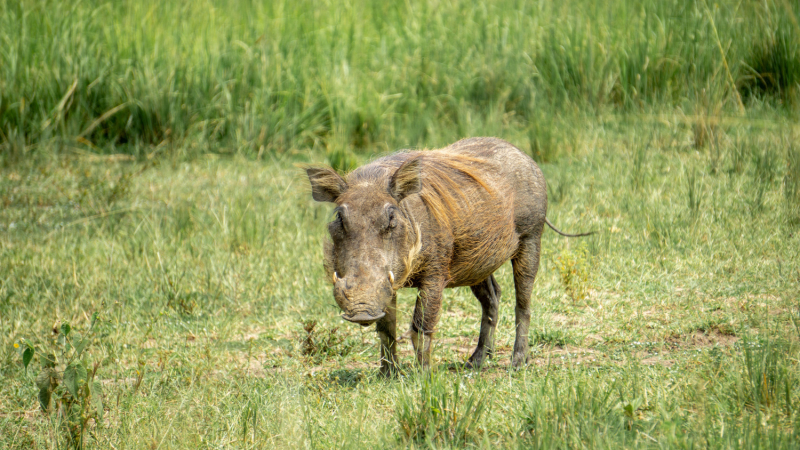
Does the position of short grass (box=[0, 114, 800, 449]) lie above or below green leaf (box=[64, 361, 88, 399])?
below

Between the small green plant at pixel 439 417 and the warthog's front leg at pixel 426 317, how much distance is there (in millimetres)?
528

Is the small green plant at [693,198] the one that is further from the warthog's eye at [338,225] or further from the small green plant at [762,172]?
the warthog's eye at [338,225]

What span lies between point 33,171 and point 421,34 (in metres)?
4.61

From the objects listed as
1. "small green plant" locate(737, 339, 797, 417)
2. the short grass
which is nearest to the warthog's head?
the short grass

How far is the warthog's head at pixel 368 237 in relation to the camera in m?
2.68

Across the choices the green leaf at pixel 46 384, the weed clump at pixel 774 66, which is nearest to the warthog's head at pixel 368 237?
the green leaf at pixel 46 384

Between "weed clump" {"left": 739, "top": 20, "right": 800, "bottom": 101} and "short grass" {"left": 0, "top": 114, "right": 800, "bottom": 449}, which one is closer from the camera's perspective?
"short grass" {"left": 0, "top": 114, "right": 800, "bottom": 449}

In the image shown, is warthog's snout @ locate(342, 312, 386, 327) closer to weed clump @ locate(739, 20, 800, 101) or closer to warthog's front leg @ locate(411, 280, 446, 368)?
warthog's front leg @ locate(411, 280, 446, 368)

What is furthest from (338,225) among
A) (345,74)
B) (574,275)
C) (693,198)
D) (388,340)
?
(345,74)

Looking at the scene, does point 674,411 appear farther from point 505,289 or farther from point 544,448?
point 505,289

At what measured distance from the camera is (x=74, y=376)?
2.67 meters

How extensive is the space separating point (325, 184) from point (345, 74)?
552 centimetres

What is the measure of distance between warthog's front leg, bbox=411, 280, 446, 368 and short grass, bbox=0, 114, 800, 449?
0.17 m

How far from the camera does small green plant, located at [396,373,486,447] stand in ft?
8.07
